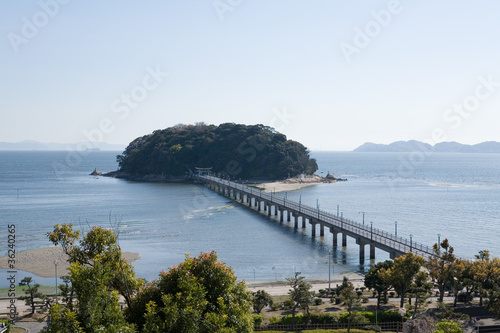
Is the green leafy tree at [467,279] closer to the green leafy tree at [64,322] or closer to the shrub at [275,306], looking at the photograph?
the shrub at [275,306]

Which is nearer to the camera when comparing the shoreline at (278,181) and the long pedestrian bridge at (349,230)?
the long pedestrian bridge at (349,230)

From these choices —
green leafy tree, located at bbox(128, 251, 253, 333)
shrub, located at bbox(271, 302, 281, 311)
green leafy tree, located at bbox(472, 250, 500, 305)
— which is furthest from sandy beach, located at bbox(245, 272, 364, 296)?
green leafy tree, located at bbox(128, 251, 253, 333)

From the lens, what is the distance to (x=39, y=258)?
4881 centimetres

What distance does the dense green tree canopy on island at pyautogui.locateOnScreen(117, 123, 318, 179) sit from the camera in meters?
140

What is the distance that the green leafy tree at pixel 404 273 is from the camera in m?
31.1

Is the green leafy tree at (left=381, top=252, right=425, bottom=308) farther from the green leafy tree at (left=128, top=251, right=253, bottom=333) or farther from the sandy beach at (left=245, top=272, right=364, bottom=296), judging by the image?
the green leafy tree at (left=128, top=251, right=253, bottom=333)

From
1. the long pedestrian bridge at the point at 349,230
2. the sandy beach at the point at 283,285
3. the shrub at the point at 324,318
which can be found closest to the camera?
the shrub at the point at 324,318

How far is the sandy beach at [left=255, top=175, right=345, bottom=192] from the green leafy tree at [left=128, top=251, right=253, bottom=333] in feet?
344

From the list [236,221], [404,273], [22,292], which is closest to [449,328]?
[404,273]

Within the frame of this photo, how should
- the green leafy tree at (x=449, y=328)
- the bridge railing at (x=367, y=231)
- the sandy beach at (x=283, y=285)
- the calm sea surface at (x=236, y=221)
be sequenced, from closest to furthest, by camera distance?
the green leafy tree at (x=449, y=328), the sandy beach at (x=283, y=285), the bridge railing at (x=367, y=231), the calm sea surface at (x=236, y=221)

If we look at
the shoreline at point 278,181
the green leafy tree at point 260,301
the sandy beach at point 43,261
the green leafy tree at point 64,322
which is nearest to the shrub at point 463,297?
the green leafy tree at point 260,301

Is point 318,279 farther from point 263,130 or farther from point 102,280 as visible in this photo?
point 263,130

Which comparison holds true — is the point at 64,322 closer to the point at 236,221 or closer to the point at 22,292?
the point at 22,292

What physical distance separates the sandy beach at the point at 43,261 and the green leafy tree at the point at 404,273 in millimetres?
26555
